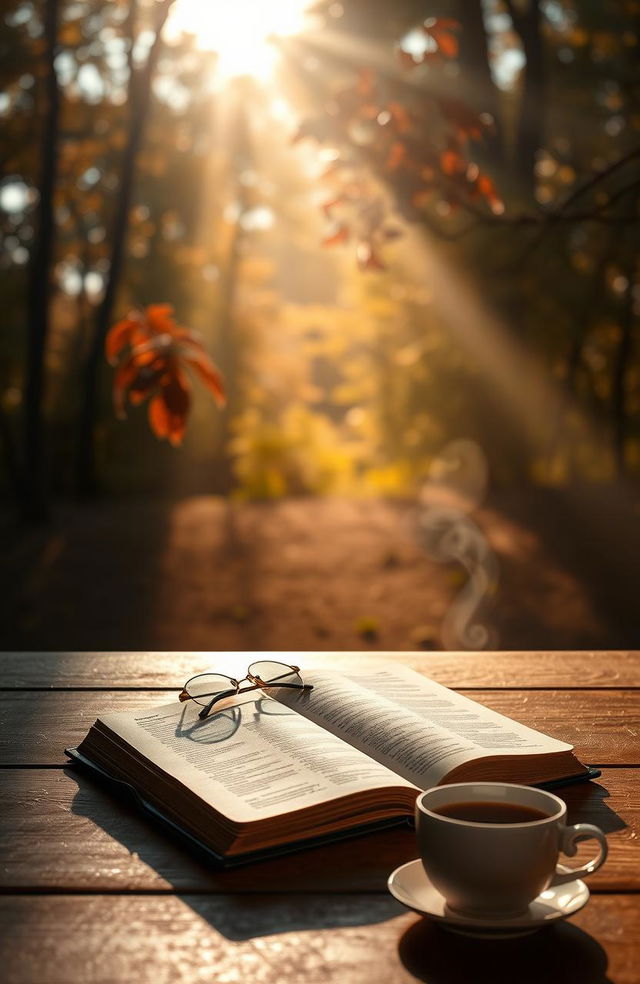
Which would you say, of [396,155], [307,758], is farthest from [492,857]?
[396,155]

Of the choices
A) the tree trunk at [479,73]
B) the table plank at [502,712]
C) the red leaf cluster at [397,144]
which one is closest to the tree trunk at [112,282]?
the red leaf cluster at [397,144]

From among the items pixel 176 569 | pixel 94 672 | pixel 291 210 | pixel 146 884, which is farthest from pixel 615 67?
pixel 146 884

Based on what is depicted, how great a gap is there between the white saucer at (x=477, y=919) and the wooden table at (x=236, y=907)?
0.06ft

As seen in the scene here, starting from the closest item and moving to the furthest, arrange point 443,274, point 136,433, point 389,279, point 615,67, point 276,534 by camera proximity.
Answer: point 276,534 < point 443,274 < point 389,279 < point 615,67 < point 136,433

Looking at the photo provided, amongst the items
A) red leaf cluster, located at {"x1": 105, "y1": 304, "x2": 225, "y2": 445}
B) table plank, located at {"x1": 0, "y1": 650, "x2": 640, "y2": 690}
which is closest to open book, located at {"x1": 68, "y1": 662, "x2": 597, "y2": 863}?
table plank, located at {"x1": 0, "y1": 650, "x2": 640, "y2": 690}

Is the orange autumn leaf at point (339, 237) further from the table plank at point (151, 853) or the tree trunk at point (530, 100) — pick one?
the tree trunk at point (530, 100)

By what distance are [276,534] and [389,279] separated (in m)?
4.27

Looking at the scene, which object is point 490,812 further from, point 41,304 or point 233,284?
point 233,284

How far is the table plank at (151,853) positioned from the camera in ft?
3.06

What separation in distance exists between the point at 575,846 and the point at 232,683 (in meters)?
0.56

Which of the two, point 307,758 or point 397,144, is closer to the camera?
point 307,758

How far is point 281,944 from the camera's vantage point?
0.82 meters

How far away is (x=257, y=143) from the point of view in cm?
1293

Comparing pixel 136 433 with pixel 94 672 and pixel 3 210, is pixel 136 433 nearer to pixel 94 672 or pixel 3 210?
pixel 3 210
